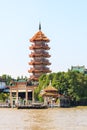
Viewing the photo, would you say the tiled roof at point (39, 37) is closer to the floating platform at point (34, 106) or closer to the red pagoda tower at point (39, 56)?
the red pagoda tower at point (39, 56)

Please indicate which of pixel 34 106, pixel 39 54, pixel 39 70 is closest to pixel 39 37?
pixel 39 54

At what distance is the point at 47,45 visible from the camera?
10119 centimetres

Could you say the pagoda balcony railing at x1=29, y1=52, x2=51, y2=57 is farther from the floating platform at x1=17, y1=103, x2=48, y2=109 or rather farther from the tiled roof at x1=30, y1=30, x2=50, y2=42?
the floating platform at x1=17, y1=103, x2=48, y2=109

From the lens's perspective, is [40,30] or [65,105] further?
[40,30]

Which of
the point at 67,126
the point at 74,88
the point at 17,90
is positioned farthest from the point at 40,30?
the point at 67,126

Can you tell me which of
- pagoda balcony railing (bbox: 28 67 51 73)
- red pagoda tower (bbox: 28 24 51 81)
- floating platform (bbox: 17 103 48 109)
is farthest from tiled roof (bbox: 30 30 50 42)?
floating platform (bbox: 17 103 48 109)

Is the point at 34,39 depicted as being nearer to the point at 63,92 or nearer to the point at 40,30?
the point at 40,30

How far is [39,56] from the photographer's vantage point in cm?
9950

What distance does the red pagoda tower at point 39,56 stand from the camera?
3871 inches

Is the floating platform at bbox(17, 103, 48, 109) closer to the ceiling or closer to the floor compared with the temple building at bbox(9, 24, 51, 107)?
closer to the floor

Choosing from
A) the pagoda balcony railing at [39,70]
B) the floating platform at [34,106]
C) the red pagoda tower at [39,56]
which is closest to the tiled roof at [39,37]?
the red pagoda tower at [39,56]

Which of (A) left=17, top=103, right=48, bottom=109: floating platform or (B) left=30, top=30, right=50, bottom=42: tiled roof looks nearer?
(A) left=17, top=103, right=48, bottom=109: floating platform

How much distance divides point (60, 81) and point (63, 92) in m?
1.85

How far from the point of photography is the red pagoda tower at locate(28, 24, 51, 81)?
98312 mm
